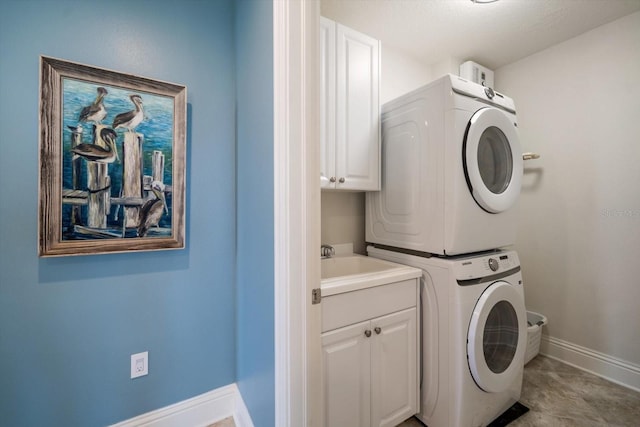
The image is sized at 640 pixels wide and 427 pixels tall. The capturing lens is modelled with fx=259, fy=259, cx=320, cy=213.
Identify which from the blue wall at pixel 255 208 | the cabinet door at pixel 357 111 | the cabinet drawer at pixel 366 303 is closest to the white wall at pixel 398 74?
the cabinet door at pixel 357 111

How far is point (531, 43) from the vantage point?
2006mm

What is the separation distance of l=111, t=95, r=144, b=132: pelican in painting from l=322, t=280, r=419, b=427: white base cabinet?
1.17 m

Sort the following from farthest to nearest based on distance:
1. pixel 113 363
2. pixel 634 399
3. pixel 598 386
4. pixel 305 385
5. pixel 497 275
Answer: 1. pixel 598 386
2. pixel 634 399
3. pixel 497 275
4. pixel 113 363
5. pixel 305 385

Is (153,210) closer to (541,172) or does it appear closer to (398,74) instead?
(398,74)

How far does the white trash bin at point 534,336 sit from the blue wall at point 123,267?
1.99 m

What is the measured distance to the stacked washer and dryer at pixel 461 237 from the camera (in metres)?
1.28

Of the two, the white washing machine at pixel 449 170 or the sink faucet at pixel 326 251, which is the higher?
the white washing machine at pixel 449 170

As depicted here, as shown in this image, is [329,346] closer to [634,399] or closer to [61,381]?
[61,381]

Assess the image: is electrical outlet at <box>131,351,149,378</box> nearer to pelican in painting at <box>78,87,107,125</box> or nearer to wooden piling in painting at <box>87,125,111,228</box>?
wooden piling in painting at <box>87,125,111,228</box>

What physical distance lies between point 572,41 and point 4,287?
3627 mm

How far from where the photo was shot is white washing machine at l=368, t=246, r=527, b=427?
4.15 ft

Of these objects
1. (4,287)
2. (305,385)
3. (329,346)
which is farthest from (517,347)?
(4,287)

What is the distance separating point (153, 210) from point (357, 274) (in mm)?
1077

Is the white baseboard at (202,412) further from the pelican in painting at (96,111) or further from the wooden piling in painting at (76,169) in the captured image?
the pelican in painting at (96,111)
